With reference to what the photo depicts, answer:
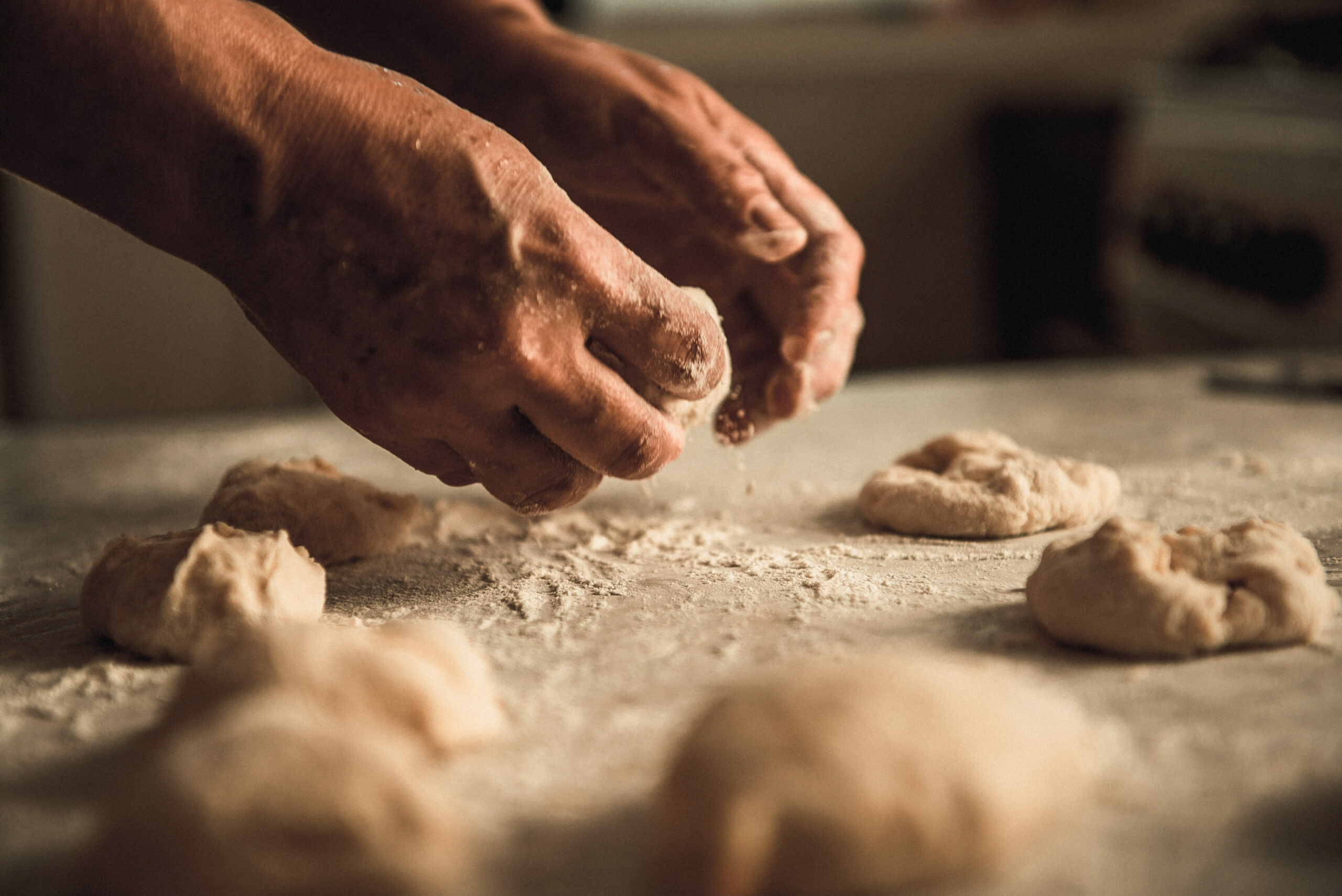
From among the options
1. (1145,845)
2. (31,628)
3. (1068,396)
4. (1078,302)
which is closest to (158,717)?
(31,628)

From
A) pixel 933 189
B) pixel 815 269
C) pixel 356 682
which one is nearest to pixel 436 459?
pixel 356 682

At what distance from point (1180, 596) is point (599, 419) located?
0.65m

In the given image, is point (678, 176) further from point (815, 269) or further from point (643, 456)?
point (643, 456)

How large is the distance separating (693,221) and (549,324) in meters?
0.62

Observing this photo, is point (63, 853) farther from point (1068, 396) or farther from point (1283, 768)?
point (1068, 396)

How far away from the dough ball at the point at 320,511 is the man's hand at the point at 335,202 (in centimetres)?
26

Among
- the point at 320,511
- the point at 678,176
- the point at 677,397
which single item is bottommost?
the point at 320,511

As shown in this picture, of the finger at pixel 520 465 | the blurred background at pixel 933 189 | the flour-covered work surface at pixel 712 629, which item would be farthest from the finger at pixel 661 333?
the blurred background at pixel 933 189

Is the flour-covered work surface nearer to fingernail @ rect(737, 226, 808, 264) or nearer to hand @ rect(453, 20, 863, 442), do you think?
hand @ rect(453, 20, 863, 442)

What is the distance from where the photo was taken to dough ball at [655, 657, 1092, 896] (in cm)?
72

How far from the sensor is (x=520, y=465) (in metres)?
1.33

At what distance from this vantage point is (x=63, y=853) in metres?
0.82

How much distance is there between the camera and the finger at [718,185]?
1577mm

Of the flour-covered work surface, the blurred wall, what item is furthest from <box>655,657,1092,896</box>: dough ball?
the blurred wall
